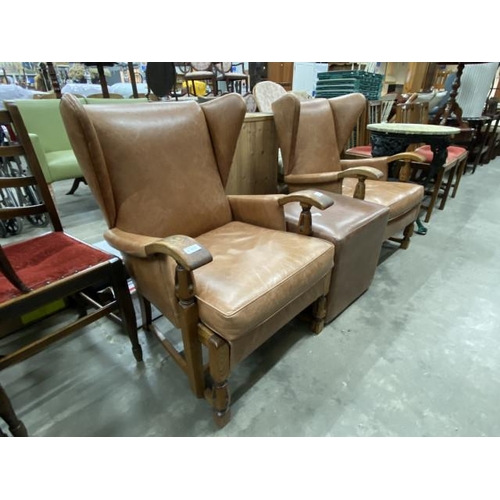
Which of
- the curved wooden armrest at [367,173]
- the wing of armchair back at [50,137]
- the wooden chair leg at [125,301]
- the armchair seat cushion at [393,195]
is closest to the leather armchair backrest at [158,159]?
the wooden chair leg at [125,301]

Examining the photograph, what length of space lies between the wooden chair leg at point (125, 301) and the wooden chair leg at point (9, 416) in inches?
17.1

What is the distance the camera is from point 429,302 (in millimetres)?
1766

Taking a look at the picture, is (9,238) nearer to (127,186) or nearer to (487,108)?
(127,186)

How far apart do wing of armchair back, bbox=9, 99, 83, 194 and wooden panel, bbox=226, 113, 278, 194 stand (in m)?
1.53

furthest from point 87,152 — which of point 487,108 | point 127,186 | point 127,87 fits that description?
point 127,87

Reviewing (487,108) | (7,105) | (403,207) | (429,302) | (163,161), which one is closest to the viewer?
(7,105)

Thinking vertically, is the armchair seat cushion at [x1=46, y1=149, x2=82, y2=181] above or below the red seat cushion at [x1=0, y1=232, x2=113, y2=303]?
below

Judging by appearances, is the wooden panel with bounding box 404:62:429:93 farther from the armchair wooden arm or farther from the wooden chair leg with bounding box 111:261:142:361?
the wooden chair leg with bounding box 111:261:142:361

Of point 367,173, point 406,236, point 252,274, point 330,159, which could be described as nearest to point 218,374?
point 252,274

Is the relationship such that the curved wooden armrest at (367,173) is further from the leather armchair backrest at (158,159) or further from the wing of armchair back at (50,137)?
the wing of armchair back at (50,137)

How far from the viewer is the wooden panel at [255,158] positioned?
1867mm

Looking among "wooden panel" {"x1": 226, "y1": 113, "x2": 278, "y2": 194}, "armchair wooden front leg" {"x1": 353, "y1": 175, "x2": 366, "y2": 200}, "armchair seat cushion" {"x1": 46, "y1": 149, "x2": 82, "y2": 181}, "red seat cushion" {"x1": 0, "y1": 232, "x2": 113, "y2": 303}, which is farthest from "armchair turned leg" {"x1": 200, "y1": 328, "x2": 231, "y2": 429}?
"armchair seat cushion" {"x1": 46, "y1": 149, "x2": 82, "y2": 181}

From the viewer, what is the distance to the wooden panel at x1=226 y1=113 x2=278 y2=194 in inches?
73.5
